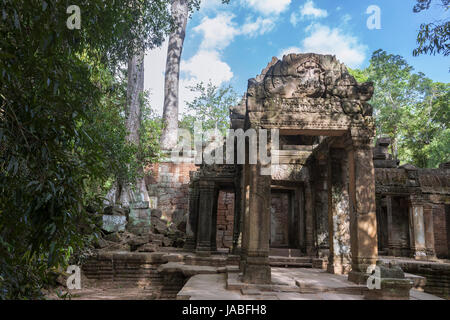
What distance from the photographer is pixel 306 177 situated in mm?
9828

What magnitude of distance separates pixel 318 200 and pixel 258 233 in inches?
151

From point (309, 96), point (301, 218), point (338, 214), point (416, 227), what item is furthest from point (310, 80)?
point (416, 227)

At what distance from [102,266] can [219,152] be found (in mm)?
4902

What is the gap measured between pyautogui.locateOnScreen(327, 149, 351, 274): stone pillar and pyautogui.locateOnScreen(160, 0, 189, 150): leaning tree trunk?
14.4 m

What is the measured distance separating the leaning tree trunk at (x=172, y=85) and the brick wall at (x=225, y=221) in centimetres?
555

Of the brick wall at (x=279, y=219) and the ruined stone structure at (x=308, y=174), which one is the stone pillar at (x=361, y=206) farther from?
the brick wall at (x=279, y=219)

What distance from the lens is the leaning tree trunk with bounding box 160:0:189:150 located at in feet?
67.9

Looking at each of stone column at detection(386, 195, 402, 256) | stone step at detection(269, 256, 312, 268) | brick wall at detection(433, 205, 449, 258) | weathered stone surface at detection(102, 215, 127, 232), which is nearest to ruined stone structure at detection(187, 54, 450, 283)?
stone step at detection(269, 256, 312, 268)

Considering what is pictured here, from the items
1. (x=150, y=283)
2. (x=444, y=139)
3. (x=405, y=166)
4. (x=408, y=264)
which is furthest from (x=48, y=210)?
(x=444, y=139)

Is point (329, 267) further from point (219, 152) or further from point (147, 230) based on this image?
point (147, 230)

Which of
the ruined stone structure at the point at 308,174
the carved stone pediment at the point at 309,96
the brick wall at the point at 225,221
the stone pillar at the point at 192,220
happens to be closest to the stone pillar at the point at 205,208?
the ruined stone structure at the point at 308,174

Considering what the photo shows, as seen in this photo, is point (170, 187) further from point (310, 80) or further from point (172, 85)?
point (310, 80)

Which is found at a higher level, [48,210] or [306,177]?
[306,177]

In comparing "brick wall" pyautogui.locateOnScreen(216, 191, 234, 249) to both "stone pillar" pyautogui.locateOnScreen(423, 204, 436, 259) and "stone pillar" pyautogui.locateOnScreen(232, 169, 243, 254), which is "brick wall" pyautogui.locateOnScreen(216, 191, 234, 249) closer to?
"stone pillar" pyautogui.locateOnScreen(232, 169, 243, 254)
